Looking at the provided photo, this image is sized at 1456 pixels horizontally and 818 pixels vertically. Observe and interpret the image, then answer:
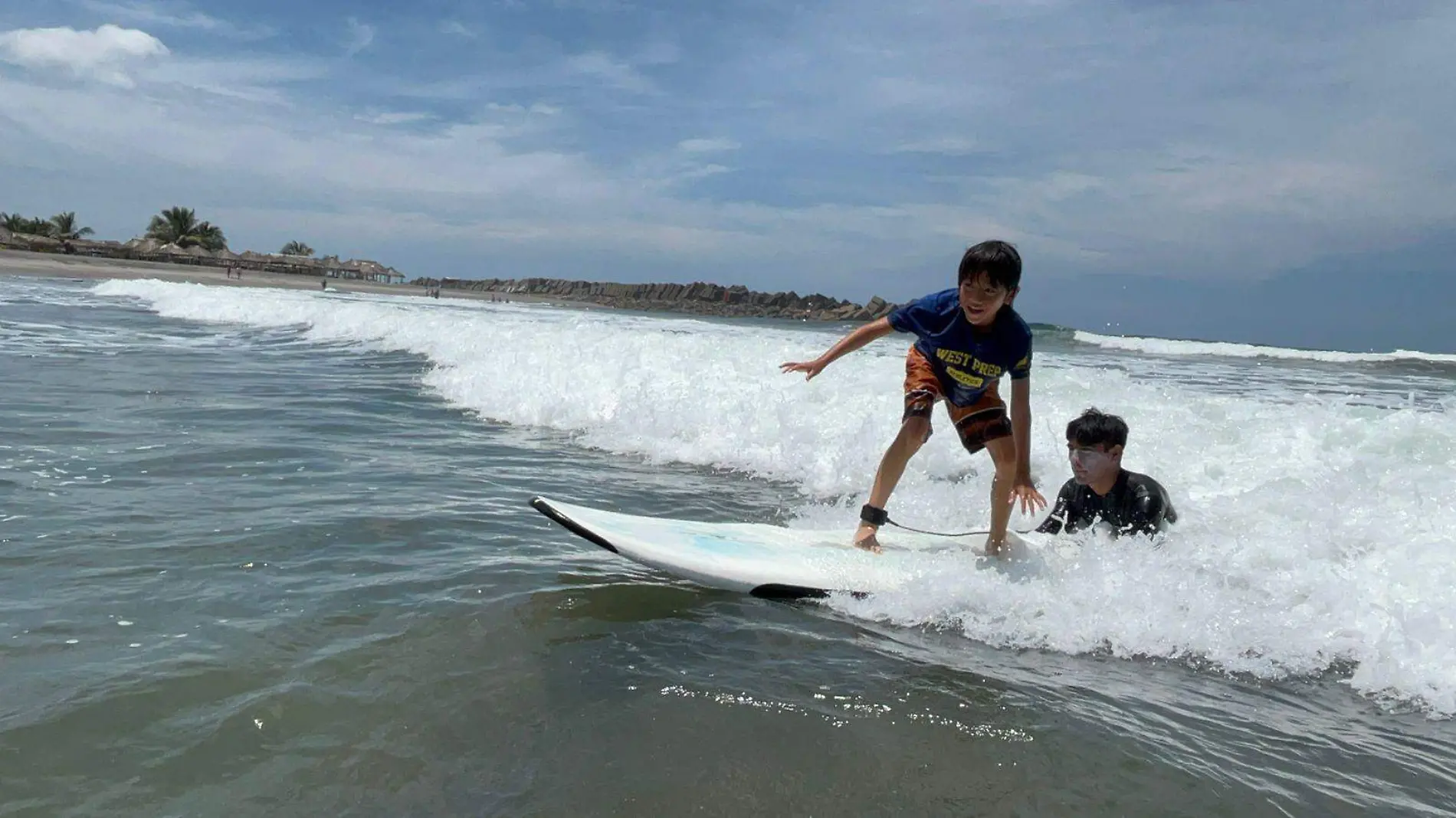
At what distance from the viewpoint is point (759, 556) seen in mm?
4188

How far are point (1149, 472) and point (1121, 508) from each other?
8.09 feet

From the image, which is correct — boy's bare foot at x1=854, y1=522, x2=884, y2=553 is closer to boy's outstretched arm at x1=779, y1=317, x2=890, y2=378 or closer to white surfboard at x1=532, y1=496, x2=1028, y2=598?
white surfboard at x1=532, y1=496, x2=1028, y2=598

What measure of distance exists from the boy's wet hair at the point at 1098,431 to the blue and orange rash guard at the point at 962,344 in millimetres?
350

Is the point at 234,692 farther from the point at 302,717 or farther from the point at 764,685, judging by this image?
the point at 764,685

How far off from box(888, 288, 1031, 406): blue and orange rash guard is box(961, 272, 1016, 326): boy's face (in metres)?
0.09

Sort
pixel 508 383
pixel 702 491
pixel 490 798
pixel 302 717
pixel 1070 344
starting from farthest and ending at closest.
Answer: pixel 1070 344, pixel 508 383, pixel 702 491, pixel 302 717, pixel 490 798

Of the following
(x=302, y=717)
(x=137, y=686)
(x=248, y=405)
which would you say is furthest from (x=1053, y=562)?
(x=248, y=405)

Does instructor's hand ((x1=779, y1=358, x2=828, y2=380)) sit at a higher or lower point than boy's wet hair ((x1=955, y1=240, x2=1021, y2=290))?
lower

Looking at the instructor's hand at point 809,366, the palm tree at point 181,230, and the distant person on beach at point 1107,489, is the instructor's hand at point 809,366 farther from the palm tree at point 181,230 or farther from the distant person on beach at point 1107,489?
the palm tree at point 181,230

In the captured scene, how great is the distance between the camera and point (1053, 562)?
417 cm

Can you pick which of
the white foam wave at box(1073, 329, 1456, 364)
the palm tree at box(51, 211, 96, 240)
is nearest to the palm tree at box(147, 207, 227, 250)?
the palm tree at box(51, 211, 96, 240)

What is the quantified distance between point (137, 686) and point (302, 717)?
54cm

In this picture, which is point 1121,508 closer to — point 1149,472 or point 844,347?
point 844,347

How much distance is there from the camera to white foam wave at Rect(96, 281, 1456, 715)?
3.74 metres
